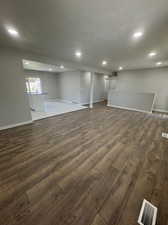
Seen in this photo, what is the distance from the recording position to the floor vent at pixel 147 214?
1.08m

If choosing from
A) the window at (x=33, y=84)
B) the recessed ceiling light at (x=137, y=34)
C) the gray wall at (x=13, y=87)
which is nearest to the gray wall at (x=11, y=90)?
the gray wall at (x=13, y=87)

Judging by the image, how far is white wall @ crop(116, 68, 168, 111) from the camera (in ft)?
19.6

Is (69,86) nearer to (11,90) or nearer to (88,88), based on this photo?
(88,88)

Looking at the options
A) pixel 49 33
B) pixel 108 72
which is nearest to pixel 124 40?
pixel 49 33

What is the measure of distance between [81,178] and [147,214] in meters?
0.90

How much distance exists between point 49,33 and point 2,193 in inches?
119

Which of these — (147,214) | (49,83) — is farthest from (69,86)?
(147,214)

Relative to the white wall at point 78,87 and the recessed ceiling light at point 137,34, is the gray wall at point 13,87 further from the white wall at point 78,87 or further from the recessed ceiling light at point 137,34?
the white wall at point 78,87

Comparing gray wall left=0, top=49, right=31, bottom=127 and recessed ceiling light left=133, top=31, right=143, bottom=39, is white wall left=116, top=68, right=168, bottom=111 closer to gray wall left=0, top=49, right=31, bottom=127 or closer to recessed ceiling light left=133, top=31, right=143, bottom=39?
recessed ceiling light left=133, top=31, right=143, bottom=39

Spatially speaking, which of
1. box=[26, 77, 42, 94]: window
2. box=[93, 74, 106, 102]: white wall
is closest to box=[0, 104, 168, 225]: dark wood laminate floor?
box=[26, 77, 42, 94]: window

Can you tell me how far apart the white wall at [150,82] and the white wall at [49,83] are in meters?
5.59

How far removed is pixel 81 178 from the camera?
5.23 feet

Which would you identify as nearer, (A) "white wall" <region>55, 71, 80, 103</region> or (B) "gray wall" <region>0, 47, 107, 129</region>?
(B) "gray wall" <region>0, 47, 107, 129</region>

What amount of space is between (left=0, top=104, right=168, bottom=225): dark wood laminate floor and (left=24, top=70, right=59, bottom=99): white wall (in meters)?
6.36
